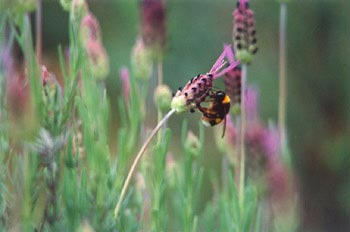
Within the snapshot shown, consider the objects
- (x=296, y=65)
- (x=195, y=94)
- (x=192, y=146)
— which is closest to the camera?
(x=195, y=94)

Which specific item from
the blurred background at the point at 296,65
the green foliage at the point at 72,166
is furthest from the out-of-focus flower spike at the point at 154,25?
the blurred background at the point at 296,65

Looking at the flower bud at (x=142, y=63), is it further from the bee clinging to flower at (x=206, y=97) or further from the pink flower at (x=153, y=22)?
the bee clinging to flower at (x=206, y=97)

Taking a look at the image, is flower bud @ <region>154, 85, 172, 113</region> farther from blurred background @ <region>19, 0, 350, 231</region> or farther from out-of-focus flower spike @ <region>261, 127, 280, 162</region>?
blurred background @ <region>19, 0, 350, 231</region>

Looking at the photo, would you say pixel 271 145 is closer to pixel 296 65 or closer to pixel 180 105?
pixel 180 105

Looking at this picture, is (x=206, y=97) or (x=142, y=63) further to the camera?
(x=142, y=63)

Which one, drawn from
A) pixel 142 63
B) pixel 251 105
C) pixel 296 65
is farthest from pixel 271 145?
pixel 296 65

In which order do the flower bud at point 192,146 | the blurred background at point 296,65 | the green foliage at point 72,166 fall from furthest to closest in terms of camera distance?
the blurred background at point 296,65, the flower bud at point 192,146, the green foliage at point 72,166

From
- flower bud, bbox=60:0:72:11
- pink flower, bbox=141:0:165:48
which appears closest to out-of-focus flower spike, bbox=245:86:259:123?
pink flower, bbox=141:0:165:48
